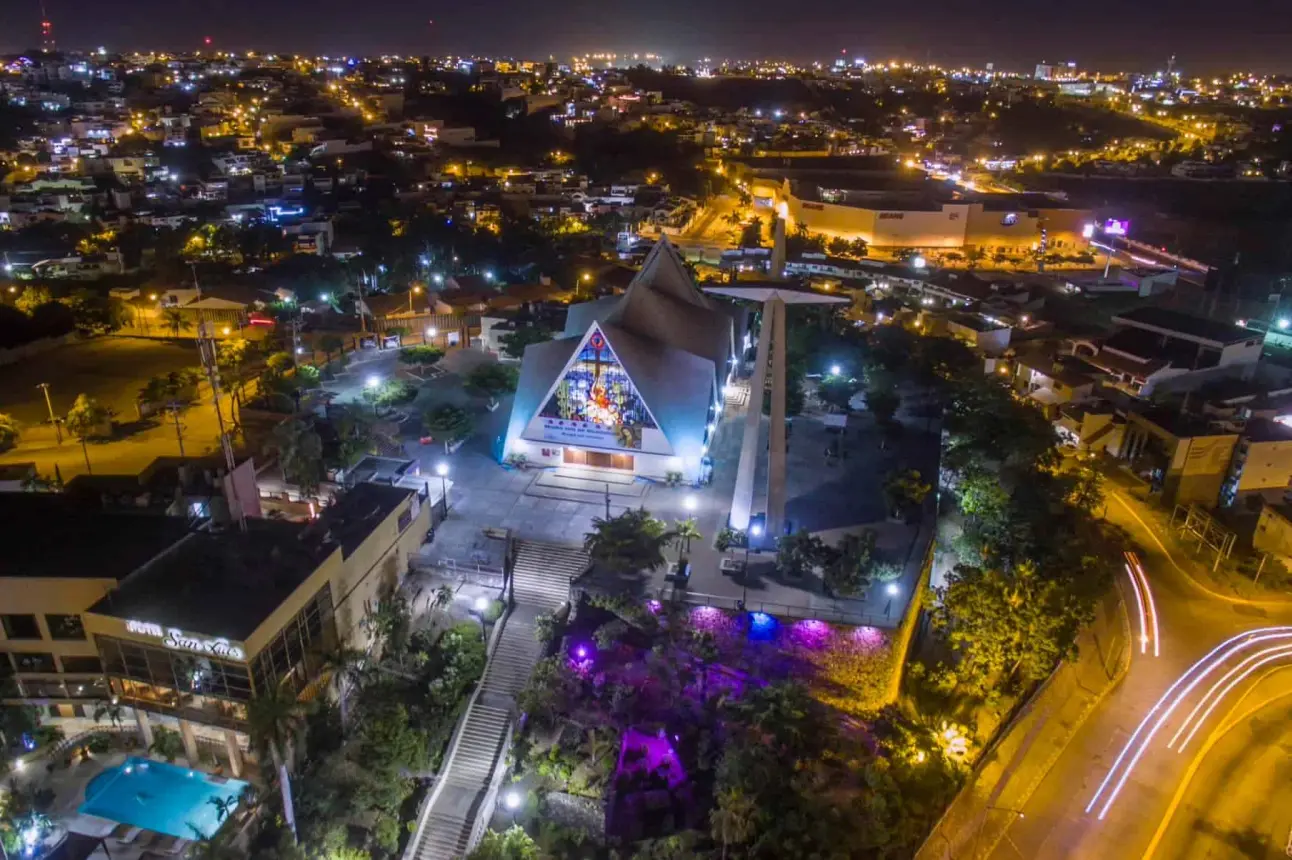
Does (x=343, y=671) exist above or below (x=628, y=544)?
below

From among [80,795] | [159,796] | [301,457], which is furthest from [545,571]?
[80,795]

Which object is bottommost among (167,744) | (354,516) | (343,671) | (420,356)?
(167,744)

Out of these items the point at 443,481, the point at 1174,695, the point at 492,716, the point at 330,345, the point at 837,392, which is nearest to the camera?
the point at 492,716

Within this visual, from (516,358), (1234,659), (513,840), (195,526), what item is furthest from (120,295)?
(1234,659)

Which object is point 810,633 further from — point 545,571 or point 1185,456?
point 1185,456

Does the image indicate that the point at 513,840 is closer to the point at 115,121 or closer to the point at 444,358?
the point at 444,358

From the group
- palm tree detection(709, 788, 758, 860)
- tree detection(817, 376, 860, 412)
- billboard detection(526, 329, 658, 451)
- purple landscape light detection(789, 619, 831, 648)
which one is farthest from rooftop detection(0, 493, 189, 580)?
tree detection(817, 376, 860, 412)
